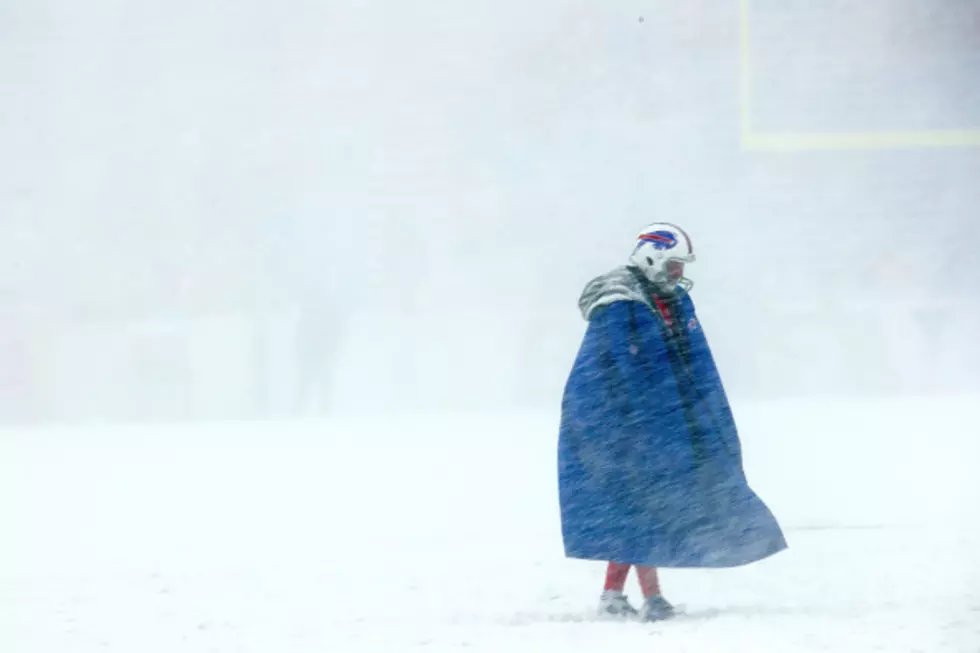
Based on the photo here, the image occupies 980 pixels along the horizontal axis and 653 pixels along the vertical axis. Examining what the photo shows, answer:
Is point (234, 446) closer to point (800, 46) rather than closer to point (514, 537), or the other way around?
point (514, 537)

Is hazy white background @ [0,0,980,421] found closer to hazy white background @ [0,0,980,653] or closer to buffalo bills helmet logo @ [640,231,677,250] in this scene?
hazy white background @ [0,0,980,653]

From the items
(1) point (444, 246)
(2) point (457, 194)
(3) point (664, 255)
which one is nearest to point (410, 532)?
(1) point (444, 246)

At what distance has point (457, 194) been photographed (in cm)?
288

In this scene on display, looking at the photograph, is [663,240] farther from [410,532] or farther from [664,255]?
[410,532]

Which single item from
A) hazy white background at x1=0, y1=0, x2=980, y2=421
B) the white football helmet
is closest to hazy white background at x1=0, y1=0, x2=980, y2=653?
hazy white background at x1=0, y1=0, x2=980, y2=421

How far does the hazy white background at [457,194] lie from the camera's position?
2820 millimetres

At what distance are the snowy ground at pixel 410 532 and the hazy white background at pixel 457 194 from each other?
9 cm

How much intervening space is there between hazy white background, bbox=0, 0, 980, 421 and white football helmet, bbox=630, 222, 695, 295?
50 cm

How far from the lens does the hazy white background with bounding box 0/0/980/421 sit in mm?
2820

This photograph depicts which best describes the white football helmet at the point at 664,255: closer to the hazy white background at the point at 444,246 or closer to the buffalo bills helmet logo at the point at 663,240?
the buffalo bills helmet logo at the point at 663,240

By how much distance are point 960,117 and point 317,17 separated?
1.61 metres

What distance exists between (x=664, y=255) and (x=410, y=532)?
95 centimetres

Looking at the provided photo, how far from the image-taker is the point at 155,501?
9.07ft

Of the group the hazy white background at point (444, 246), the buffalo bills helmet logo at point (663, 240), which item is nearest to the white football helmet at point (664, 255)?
the buffalo bills helmet logo at point (663, 240)
